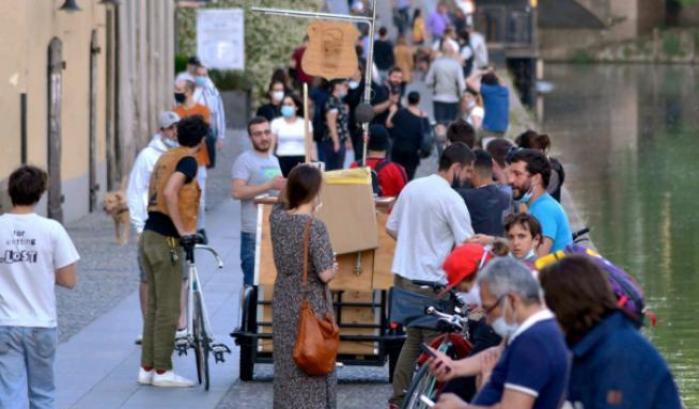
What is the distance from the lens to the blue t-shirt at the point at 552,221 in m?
9.77

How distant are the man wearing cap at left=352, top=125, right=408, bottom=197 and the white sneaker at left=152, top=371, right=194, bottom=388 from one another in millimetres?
2623

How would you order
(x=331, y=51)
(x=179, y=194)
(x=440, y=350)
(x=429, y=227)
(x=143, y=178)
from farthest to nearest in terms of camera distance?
1. (x=331, y=51)
2. (x=143, y=178)
3. (x=179, y=194)
4. (x=429, y=227)
5. (x=440, y=350)

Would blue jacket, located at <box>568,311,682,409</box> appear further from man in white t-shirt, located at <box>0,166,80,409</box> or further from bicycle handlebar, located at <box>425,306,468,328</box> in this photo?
man in white t-shirt, located at <box>0,166,80,409</box>

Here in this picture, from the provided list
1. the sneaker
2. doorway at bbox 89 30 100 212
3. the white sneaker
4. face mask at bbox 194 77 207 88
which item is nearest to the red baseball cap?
the white sneaker

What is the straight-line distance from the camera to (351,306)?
11.8 m

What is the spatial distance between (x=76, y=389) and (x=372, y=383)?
1871 millimetres

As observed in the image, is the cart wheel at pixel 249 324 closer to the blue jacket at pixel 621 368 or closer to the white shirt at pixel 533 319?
the white shirt at pixel 533 319

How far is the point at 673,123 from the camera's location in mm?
42062

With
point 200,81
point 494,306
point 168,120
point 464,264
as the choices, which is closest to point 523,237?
point 464,264

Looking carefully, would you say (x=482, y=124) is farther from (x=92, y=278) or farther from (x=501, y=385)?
(x=501, y=385)

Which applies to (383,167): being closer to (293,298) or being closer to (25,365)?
(293,298)

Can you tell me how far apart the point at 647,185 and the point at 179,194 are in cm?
1686

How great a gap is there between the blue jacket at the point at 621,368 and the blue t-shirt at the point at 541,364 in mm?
109

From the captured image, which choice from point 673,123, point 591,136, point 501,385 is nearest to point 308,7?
point 591,136
